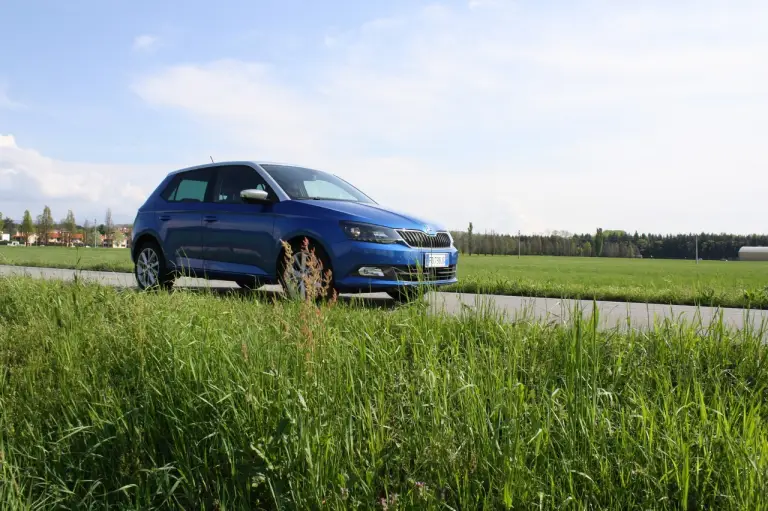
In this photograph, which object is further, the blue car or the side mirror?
the side mirror

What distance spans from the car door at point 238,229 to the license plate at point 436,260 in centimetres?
205

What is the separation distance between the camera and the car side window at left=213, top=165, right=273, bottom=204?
8617mm

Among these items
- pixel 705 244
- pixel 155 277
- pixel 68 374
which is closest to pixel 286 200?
pixel 155 277

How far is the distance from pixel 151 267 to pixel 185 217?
124cm

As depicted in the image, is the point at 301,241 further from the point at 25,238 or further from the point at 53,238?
the point at 25,238

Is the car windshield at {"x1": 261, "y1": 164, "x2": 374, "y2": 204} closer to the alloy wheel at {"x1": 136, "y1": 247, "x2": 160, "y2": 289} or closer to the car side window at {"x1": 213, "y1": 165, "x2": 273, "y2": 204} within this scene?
the car side window at {"x1": 213, "y1": 165, "x2": 273, "y2": 204}

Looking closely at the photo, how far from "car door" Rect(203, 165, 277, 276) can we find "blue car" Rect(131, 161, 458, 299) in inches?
0.6

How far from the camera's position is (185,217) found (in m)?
9.42

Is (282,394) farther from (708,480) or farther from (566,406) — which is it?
(708,480)

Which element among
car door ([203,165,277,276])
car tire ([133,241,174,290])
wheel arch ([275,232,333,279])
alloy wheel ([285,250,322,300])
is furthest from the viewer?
car tire ([133,241,174,290])

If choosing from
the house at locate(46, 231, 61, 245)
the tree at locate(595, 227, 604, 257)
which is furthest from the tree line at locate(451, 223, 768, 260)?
the house at locate(46, 231, 61, 245)

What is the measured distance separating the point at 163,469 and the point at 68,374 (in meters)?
1.89

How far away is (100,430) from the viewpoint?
3609 millimetres

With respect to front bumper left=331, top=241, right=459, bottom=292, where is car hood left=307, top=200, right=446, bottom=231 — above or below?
above
